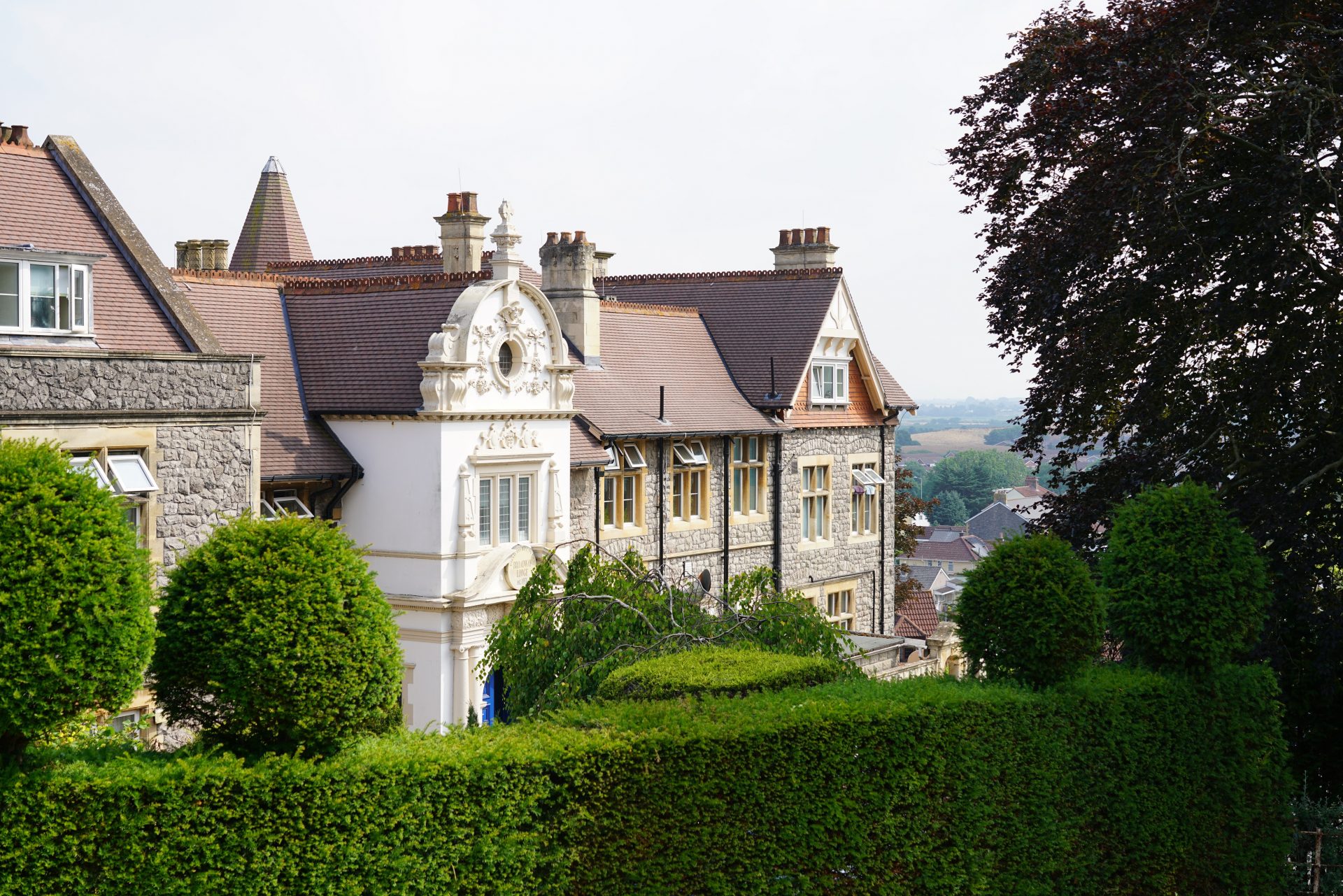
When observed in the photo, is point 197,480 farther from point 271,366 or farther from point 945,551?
point 945,551

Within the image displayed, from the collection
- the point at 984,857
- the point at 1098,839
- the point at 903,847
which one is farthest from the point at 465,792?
the point at 1098,839

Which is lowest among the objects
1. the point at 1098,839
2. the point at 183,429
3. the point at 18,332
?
A: the point at 1098,839

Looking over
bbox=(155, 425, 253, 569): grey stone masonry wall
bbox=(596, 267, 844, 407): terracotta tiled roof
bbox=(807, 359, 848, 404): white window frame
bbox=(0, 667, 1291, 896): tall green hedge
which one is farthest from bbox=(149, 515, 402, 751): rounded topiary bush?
bbox=(807, 359, 848, 404): white window frame

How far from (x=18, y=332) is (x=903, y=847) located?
43.3 ft

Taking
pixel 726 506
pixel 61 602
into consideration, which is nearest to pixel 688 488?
pixel 726 506

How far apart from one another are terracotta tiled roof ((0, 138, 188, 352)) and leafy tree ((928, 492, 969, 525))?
165 meters

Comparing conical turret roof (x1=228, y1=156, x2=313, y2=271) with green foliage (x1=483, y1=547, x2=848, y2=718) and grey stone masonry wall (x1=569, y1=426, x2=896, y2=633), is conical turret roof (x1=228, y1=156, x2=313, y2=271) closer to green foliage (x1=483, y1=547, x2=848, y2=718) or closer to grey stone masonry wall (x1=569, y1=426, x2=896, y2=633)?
grey stone masonry wall (x1=569, y1=426, x2=896, y2=633)

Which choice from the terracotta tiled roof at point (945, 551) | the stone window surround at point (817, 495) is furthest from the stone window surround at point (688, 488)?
the terracotta tiled roof at point (945, 551)

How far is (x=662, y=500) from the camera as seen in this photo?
31.0 metres

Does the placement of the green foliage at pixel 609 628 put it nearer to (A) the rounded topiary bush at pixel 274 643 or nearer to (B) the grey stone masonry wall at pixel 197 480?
(A) the rounded topiary bush at pixel 274 643

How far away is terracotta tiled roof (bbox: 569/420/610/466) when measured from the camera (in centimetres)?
2844

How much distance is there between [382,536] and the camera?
85.5 ft

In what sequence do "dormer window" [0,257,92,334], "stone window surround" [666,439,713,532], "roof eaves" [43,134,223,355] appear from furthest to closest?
1. "stone window surround" [666,439,713,532]
2. "roof eaves" [43,134,223,355]
3. "dormer window" [0,257,92,334]

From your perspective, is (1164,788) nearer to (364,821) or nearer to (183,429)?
(364,821)
